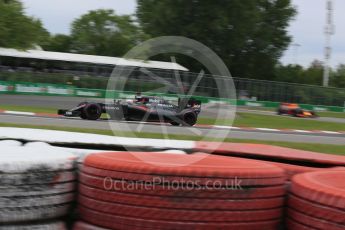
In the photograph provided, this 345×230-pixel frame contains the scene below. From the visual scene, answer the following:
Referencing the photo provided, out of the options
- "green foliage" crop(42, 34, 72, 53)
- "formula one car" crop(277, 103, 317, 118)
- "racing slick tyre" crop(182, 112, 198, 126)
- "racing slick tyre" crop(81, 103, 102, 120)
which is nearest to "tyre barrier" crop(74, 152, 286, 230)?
"racing slick tyre" crop(182, 112, 198, 126)

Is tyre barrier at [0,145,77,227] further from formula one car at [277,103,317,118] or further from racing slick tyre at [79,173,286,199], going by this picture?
formula one car at [277,103,317,118]

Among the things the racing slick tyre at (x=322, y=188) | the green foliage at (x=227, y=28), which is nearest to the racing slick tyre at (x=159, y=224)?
the racing slick tyre at (x=322, y=188)

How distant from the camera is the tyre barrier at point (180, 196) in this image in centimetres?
230

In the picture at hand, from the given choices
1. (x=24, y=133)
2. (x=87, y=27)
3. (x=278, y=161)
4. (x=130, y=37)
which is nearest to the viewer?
(x=278, y=161)

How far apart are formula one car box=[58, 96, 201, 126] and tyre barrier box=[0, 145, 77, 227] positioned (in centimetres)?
1117

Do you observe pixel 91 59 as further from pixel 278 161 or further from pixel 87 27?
pixel 278 161

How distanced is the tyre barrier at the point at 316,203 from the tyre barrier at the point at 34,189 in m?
1.15

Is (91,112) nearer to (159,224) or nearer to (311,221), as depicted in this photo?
(159,224)

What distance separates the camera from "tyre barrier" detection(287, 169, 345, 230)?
221 centimetres

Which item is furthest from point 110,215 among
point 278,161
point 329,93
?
point 329,93

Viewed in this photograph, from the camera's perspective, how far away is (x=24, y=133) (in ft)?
12.1

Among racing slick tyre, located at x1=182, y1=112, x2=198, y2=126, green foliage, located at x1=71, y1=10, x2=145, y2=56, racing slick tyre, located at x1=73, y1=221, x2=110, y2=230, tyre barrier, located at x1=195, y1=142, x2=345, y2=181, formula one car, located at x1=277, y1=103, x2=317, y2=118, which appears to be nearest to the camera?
racing slick tyre, located at x1=73, y1=221, x2=110, y2=230

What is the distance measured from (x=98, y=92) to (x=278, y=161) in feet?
91.3

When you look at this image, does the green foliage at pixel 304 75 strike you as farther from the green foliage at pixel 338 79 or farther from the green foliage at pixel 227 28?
the green foliage at pixel 227 28
